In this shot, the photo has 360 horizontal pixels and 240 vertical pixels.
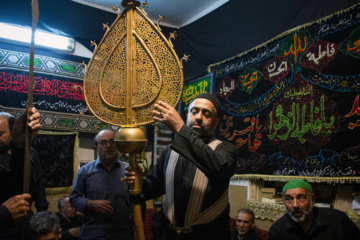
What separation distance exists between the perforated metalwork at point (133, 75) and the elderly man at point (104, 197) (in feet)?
3.64

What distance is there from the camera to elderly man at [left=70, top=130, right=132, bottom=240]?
2582 millimetres

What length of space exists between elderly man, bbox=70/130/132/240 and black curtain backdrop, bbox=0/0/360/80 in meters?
2.41

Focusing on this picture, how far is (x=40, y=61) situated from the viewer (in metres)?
4.86

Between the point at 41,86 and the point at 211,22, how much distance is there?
284 centimetres

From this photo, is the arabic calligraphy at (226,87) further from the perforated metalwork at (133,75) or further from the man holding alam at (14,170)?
the man holding alam at (14,170)

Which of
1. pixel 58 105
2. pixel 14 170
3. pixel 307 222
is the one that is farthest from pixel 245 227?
pixel 58 105

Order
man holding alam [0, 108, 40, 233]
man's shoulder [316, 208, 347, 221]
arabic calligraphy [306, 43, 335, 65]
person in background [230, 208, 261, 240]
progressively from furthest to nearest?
person in background [230, 208, 261, 240] → arabic calligraphy [306, 43, 335, 65] → man's shoulder [316, 208, 347, 221] → man holding alam [0, 108, 40, 233]

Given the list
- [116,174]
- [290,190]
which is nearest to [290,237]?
[290,190]

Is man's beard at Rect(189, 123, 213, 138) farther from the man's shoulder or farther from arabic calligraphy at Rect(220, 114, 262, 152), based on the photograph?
arabic calligraphy at Rect(220, 114, 262, 152)

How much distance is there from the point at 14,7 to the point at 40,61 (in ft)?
2.76

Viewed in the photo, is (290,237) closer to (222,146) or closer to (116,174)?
(222,146)

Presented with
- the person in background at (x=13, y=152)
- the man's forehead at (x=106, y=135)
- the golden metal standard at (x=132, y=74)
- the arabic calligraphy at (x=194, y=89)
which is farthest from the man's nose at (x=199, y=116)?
the arabic calligraphy at (x=194, y=89)

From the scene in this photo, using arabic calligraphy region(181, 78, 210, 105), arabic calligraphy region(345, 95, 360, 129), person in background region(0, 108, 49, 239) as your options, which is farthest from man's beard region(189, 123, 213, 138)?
arabic calligraphy region(181, 78, 210, 105)

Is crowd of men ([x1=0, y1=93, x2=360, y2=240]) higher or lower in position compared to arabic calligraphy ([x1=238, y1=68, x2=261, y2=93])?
lower
